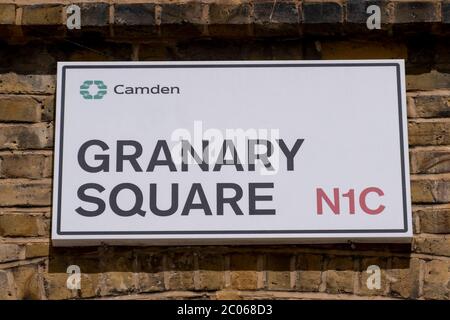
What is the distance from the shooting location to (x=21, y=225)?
405 centimetres

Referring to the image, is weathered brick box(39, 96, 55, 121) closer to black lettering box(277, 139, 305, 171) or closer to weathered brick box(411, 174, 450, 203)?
black lettering box(277, 139, 305, 171)

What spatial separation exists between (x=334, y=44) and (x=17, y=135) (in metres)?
1.22

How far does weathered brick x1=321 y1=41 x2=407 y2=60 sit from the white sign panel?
0.19 ft

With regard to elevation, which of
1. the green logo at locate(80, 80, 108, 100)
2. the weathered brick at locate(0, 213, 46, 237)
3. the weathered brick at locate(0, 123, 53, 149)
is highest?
the green logo at locate(80, 80, 108, 100)

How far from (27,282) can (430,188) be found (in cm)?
147

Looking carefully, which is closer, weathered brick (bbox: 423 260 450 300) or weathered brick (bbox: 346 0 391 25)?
weathered brick (bbox: 423 260 450 300)

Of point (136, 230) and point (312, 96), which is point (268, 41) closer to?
point (312, 96)

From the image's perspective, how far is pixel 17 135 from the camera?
4.14 metres

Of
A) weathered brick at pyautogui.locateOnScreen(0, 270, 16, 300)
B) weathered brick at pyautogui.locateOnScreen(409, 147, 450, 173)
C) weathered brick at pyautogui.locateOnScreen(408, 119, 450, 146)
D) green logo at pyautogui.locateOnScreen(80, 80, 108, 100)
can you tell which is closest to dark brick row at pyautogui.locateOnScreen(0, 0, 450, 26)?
Answer: green logo at pyautogui.locateOnScreen(80, 80, 108, 100)

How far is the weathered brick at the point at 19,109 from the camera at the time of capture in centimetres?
416

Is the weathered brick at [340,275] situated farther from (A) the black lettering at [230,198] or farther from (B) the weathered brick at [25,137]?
(B) the weathered brick at [25,137]

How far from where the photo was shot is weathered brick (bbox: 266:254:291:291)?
13.1 ft

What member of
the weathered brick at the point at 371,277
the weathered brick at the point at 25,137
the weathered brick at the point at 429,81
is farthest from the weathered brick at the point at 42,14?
the weathered brick at the point at 371,277

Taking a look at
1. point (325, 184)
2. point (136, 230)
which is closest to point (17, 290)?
point (136, 230)
